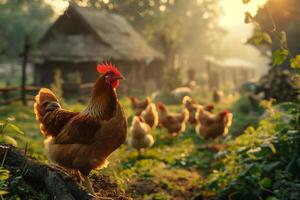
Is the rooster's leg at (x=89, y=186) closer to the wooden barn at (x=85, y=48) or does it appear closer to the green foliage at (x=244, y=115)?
the green foliage at (x=244, y=115)

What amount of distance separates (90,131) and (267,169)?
2870 millimetres

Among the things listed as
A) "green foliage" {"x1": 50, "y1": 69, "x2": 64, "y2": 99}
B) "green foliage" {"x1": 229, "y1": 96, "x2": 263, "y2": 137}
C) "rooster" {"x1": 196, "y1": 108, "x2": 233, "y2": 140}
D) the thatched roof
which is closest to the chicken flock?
"rooster" {"x1": 196, "y1": 108, "x2": 233, "y2": 140}

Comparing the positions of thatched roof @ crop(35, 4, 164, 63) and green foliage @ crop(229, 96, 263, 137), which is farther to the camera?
thatched roof @ crop(35, 4, 164, 63)

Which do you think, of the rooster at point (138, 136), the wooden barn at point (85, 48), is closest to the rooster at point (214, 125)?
the rooster at point (138, 136)

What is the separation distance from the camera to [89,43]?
29.0 m

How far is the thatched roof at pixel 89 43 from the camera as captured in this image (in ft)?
92.6

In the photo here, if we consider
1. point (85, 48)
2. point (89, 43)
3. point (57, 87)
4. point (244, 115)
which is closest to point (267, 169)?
point (244, 115)

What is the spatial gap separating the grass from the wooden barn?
1538 cm

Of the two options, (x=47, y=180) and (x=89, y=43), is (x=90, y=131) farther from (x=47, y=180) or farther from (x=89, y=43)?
(x=89, y=43)

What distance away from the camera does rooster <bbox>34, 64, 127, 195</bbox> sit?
4.25 m

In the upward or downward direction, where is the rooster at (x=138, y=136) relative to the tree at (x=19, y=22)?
downward

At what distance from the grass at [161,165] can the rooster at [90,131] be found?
78 cm

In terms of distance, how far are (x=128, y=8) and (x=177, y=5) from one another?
19.0 metres

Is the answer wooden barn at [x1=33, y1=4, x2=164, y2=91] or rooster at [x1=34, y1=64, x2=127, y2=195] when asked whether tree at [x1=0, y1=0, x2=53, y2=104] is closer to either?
wooden barn at [x1=33, y1=4, x2=164, y2=91]
